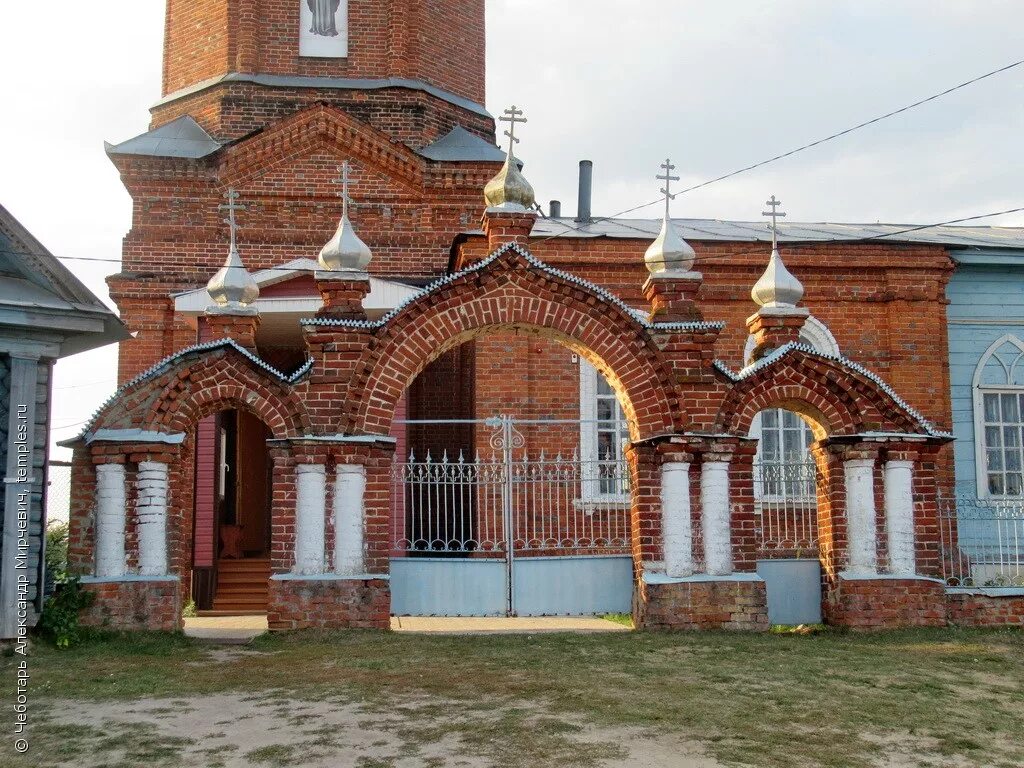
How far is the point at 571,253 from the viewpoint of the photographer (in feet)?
46.2

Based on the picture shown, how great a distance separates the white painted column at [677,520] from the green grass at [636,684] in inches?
25.1

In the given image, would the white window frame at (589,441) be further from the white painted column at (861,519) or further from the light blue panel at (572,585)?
the white painted column at (861,519)

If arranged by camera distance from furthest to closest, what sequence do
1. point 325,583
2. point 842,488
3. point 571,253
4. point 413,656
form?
1. point 571,253
2. point 842,488
3. point 325,583
4. point 413,656

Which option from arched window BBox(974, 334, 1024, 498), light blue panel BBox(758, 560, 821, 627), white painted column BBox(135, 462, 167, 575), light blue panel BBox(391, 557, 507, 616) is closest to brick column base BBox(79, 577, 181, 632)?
white painted column BBox(135, 462, 167, 575)

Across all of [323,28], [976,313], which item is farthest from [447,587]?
[323,28]

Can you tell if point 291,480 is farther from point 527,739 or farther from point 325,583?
point 527,739

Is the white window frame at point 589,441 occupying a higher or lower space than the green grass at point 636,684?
higher

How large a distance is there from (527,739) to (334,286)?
200 inches

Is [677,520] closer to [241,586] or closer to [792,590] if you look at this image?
[792,590]

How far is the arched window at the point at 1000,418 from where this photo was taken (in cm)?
1440

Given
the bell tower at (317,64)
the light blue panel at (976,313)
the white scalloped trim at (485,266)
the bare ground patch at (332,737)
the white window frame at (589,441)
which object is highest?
the bell tower at (317,64)

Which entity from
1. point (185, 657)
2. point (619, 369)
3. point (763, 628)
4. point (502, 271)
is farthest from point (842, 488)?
point (185, 657)

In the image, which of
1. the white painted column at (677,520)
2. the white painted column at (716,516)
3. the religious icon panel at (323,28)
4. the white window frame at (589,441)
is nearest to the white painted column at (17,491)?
the white painted column at (677,520)

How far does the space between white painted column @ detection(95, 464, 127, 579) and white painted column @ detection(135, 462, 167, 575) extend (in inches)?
5.5
